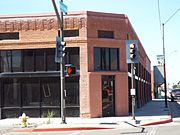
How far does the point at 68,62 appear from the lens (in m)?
25.1

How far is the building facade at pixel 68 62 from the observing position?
977 inches

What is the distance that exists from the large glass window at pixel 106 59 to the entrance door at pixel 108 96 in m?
0.66

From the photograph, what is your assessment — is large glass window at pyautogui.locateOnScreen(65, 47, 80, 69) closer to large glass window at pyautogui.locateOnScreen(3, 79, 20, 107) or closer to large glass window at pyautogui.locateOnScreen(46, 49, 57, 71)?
large glass window at pyautogui.locateOnScreen(46, 49, 57, 71)

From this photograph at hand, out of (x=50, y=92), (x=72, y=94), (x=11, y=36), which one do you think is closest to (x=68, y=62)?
(x=72, y=94)

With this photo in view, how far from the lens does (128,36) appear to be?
2716 cm

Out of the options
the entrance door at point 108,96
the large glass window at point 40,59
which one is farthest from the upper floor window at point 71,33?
the entrance door at point 108,96

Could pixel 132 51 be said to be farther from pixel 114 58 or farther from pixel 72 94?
pixel 72 94

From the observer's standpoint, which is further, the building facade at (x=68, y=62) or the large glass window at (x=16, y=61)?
the large glass window at (x=16, y=61)

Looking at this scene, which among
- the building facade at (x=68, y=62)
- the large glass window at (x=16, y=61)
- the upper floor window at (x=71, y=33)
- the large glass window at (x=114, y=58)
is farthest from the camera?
the large glass window at (x=114, y=58)

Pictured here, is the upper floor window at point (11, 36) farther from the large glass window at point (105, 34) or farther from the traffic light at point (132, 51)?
the traffic light at point (132, 51)

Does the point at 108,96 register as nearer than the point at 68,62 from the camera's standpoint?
No

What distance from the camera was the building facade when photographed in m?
24.8

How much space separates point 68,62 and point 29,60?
250 cm

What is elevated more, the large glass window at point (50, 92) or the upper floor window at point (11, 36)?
the upper floor window at point (11, 36)
